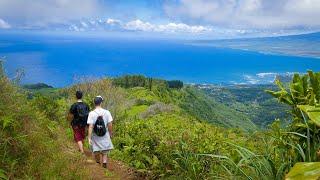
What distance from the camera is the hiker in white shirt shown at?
8156mm

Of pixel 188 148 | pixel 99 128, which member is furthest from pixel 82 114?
pixel 188 148

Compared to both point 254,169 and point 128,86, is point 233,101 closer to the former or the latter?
point 128,86

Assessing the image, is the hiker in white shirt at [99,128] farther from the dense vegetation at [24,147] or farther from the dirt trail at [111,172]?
the dense vegetation at [24,147]

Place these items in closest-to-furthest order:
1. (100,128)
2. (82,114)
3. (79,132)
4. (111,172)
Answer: (111,172) < (100,128) < (82,114) < (79,132)

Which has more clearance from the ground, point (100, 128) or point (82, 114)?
point (82, 114)

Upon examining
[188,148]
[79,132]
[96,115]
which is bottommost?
[79,132]

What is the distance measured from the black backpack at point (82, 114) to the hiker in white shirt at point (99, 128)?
2.13 ft

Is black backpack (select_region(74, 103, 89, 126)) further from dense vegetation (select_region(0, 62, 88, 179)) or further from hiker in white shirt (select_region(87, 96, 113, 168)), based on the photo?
dense vegetation (select_region(0, 62, 88, 179))

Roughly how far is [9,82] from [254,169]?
3.56 m

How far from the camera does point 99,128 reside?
824 centimetres

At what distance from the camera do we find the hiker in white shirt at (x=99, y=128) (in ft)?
26.8

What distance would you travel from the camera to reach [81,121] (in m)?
8.91

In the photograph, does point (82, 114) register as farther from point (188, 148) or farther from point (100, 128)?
point (188, 148)

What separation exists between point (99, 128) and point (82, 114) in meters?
0.75
